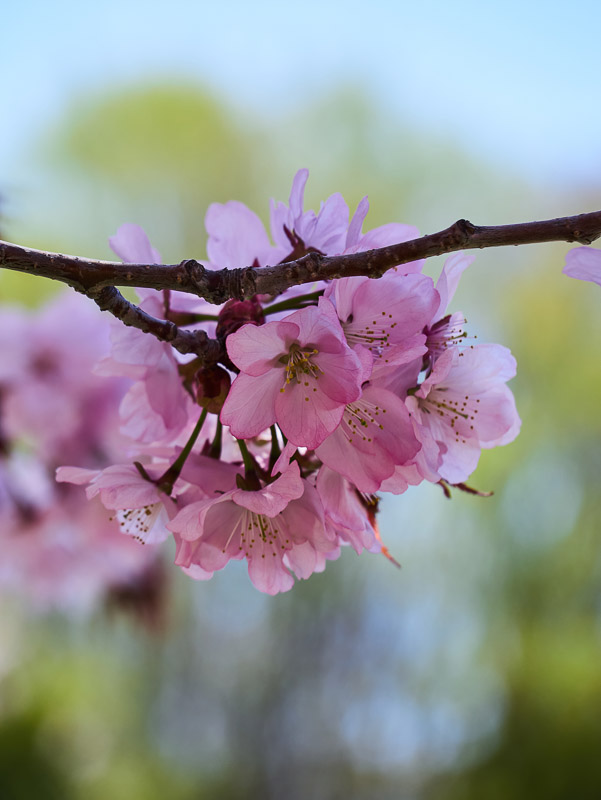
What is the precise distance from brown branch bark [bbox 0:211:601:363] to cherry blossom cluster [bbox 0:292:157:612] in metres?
0.57

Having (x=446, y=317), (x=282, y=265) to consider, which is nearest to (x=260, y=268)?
(x=282, y=265)

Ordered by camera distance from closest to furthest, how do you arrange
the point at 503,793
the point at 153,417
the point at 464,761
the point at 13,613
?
Answer: the point at 153,417
the point at 503,793
the point at 464,761
the point at 13,613

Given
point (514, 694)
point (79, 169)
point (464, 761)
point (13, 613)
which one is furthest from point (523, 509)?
point (79, 169)

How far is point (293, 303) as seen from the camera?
1.27 ft

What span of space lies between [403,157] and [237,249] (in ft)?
14.6

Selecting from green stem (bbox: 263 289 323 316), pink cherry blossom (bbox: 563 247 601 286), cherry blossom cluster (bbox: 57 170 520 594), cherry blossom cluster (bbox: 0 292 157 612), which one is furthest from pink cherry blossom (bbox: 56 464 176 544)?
cherry blossom cluster (bbox: 0 292 157 612)

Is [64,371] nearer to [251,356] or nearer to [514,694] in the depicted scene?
[251,356]

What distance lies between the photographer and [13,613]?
404cm

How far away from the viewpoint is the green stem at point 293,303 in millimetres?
382

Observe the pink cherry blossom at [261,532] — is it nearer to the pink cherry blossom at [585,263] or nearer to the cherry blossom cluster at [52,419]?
the pink cherry blossom at [585,263]

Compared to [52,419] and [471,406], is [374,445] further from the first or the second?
[52,419]

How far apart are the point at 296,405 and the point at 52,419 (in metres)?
0.63

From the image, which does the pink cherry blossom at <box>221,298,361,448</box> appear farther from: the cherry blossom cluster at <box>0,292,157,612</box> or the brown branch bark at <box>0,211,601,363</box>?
the cherry blossom cluster at <box>0,292,157,612</box>

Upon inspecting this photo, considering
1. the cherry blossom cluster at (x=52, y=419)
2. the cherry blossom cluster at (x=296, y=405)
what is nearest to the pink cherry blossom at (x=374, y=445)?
the cherry blossom cluster at (x=296, y=405)
